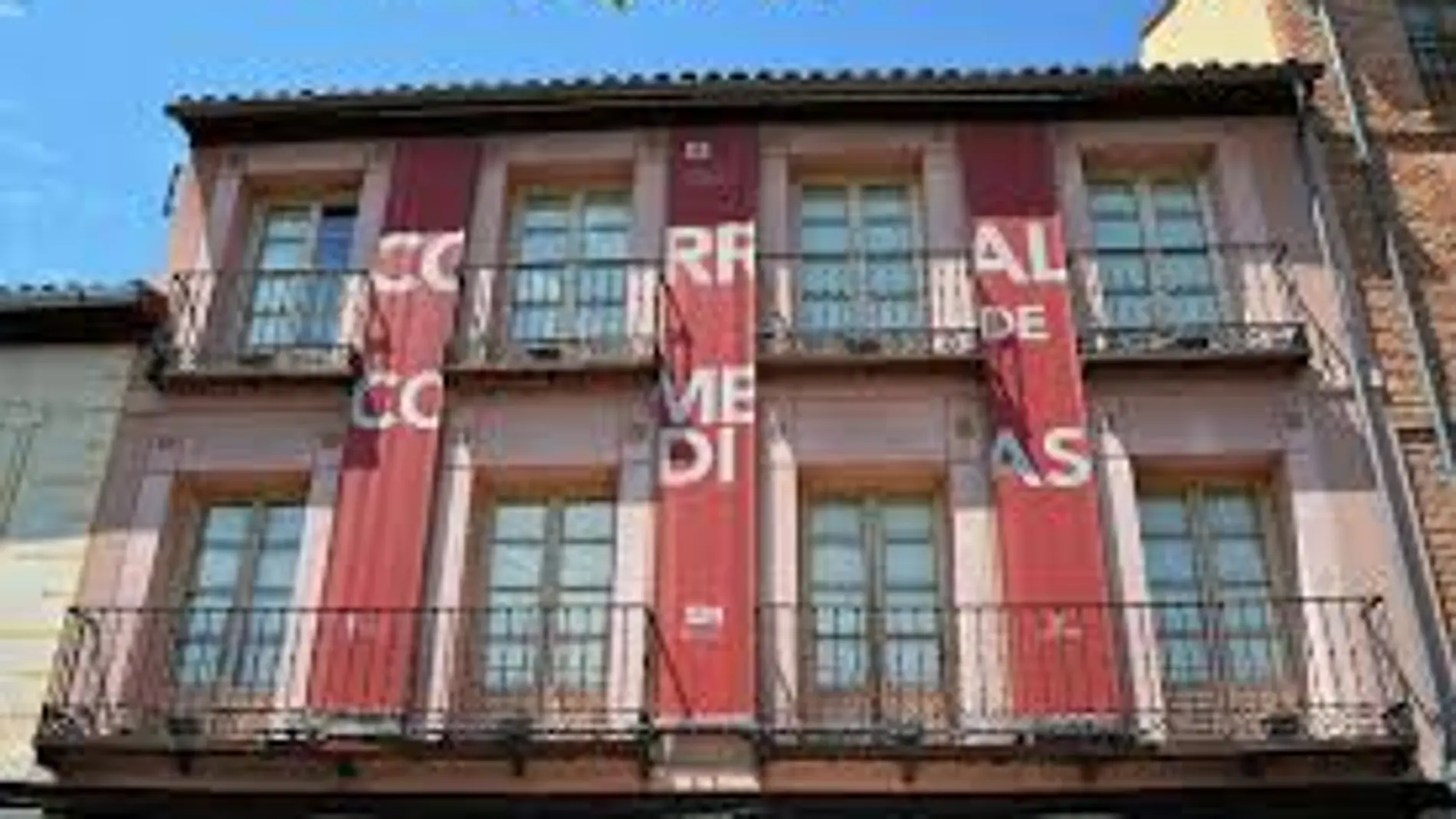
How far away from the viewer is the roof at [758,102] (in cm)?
1572

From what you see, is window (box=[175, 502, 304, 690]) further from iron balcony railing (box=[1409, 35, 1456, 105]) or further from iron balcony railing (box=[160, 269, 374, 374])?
iron balcony railing (box=[1409, 35, 1456, 105])

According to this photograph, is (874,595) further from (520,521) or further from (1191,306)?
(1191,306)

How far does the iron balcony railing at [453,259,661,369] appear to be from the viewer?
14617 mm

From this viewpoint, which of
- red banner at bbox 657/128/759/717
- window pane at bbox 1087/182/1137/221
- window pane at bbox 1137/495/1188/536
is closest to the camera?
red banner at bbox 657/128/759/717

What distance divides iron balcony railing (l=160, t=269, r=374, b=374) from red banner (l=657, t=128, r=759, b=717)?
273 centimetres

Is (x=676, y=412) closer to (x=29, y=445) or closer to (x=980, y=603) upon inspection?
(x=980, y=603)

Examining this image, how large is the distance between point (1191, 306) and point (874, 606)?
3.78 metres

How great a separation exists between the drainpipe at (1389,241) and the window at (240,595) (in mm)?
8889

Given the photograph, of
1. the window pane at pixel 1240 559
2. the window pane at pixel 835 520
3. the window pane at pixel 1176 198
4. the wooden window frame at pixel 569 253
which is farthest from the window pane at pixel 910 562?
the window pane at pixel 1176 198

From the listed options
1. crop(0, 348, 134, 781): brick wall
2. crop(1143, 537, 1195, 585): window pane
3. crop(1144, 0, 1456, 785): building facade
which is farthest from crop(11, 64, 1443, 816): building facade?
crop(1144, 0, 1456, 785): building facade

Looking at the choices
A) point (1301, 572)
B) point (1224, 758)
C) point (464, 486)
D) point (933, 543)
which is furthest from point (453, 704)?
point (1301, 572)

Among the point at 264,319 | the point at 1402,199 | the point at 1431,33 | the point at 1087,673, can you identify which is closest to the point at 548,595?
the point at 264,319

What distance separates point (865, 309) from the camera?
49.0 feet

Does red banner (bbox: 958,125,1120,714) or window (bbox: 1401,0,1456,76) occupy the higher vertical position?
window (bbox: 1401,0,1456,76)
